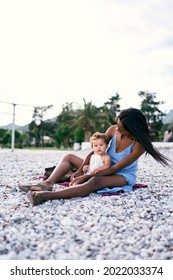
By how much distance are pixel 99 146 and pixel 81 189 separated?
2.17 feet

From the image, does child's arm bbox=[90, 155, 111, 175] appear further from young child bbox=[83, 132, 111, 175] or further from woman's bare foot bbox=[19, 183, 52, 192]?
woman's bare foot bbox=[19, 183, 52, 192]

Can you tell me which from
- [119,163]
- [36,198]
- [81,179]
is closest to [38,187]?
[36,198]

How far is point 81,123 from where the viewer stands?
27734 mm

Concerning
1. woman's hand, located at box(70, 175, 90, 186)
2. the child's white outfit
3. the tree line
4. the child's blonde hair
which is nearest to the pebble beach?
woman's hand, located at box(70, 175, 90, 186)

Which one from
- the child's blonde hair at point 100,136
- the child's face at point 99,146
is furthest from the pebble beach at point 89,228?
the child's blonde hair at point 100,136

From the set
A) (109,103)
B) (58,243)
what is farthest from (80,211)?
(109,103)

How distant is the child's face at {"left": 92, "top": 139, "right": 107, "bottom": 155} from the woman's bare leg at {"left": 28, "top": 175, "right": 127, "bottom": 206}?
0.35 metres

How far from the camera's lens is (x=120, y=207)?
12.8ft

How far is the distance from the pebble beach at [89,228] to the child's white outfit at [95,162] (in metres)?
0.36

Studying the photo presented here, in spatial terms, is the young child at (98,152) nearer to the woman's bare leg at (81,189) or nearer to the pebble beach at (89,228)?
the woman's bare leg at (81,189)
